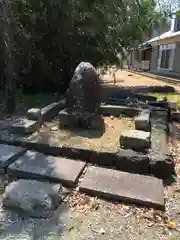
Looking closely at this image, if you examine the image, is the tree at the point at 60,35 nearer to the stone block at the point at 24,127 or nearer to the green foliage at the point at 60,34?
the green foliage at the point at 60,34

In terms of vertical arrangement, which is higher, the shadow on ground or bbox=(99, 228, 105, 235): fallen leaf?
the shadow on ground

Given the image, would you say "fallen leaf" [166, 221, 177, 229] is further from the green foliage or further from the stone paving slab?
the green foliage

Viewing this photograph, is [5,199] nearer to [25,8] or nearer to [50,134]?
[50,134]

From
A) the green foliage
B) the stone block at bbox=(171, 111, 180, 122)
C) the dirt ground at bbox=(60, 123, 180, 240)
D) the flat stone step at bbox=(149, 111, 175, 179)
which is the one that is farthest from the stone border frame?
the green foliage

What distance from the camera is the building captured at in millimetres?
19141

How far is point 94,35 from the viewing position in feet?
26.7

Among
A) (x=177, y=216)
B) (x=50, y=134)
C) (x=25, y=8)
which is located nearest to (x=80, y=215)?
(x=177, y=216)

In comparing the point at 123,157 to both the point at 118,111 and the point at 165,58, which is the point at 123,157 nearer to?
the point at 118,111

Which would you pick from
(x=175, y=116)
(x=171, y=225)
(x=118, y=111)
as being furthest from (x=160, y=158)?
(x=175, y=116)

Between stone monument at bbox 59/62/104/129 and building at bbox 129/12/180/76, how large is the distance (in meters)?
13.4

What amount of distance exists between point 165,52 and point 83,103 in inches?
757

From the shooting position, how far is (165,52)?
21734 mm

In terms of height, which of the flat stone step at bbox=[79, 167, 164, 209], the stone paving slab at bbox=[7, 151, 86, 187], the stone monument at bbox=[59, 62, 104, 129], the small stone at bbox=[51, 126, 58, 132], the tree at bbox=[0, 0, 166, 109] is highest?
the tree at bbox=[0, 0, 166, 109]

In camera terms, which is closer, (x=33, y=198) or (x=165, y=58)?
(x=33, y=198)
